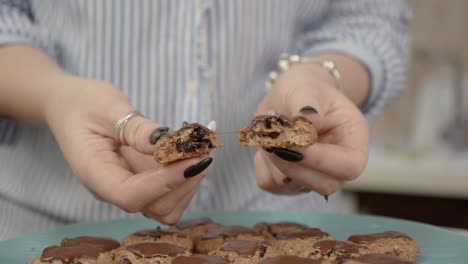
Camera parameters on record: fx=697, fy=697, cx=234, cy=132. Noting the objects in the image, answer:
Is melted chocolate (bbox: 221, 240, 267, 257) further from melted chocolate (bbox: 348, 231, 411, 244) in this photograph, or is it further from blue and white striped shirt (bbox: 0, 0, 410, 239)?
blue and white striped shirt (bbox: 0, 0, 410, 239)

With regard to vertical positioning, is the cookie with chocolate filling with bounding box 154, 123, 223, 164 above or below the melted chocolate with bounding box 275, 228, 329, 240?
above

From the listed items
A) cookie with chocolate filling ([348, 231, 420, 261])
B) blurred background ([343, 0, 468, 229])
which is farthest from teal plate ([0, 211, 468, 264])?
blurred background ([343, 0, 468, 229])

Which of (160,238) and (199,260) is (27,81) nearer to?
(160,238)

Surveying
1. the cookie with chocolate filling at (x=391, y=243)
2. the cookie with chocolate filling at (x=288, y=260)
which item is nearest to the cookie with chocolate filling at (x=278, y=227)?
the cookie with chocolate filling at (x=391, y=243)

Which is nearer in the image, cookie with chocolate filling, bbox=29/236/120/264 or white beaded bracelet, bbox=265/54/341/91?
cookie with chocolate filling, bbox=29/236/120/264

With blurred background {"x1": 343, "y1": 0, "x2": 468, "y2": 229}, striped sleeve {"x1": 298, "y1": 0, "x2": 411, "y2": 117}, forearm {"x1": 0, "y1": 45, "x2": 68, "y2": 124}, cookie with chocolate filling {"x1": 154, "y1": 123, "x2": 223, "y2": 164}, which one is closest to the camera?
cookie with chocolate filling {"x1": 154, "y1": 123, "x2": 223, "y2": 164}

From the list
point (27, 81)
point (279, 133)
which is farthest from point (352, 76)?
point (27, 81)

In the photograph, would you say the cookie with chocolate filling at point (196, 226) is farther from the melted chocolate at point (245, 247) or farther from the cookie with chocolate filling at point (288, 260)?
the cookie with chocolate filling at point (288, 260)
